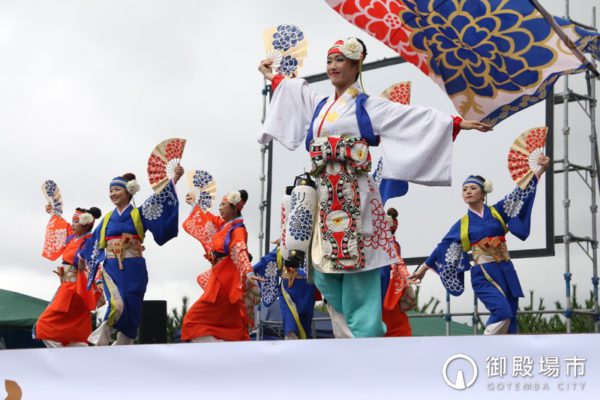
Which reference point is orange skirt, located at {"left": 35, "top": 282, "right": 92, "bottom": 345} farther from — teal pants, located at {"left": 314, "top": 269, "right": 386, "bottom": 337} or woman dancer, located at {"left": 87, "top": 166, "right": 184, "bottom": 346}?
teal pants, located at {"left": 314, "top": 269, "right": 386, "bottom": 337}

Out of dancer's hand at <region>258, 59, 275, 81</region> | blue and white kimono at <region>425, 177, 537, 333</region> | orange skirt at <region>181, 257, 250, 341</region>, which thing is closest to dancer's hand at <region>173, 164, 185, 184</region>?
orange skirt at <region>181, 257, 250, 341</region>

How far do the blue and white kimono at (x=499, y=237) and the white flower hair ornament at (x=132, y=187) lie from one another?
6.33 ft

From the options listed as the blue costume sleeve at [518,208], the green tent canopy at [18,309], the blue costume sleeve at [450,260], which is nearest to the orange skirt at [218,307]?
the blue costume sleeve at [450,260]

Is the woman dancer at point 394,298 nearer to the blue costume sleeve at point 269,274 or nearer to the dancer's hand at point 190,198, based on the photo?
the blue costume sleeve at point 269,274

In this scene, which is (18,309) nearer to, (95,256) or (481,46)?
(95,256)

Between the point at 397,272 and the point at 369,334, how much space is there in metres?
2.61

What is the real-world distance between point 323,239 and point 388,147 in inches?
20.0

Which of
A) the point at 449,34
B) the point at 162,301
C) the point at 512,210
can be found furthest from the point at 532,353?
the point at 162,301

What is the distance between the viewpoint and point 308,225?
424cm

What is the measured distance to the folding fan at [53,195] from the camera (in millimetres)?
7824

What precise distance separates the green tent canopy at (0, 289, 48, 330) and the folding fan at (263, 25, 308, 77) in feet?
18.5

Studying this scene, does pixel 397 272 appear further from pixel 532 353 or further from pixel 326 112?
pixel 532 353

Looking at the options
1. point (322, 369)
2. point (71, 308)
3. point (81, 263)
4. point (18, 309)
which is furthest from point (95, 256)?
point (18, 309)

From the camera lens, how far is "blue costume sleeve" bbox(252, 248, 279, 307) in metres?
7.53
